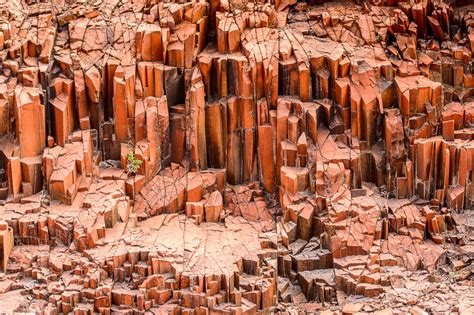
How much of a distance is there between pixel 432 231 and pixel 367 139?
10.1ft

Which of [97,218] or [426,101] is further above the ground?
[426,101]

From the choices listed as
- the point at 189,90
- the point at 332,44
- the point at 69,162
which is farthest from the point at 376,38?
the point at 69,162

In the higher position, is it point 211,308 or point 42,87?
point 42,87

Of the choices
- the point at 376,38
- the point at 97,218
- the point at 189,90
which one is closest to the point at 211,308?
the point at 97,218

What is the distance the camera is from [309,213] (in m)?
40.1

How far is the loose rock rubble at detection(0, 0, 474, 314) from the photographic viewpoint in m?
39.3

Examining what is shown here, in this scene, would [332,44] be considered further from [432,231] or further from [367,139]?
[432,231]

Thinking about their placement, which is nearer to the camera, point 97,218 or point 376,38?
point 97,218

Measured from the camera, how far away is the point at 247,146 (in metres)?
41.4

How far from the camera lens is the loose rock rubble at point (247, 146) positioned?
39.3 meters

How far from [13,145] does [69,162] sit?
5.57 feet

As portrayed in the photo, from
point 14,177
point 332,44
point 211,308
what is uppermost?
point 332,44

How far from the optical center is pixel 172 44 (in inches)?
1628

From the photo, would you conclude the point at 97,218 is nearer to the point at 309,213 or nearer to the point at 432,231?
the point at 309,213
